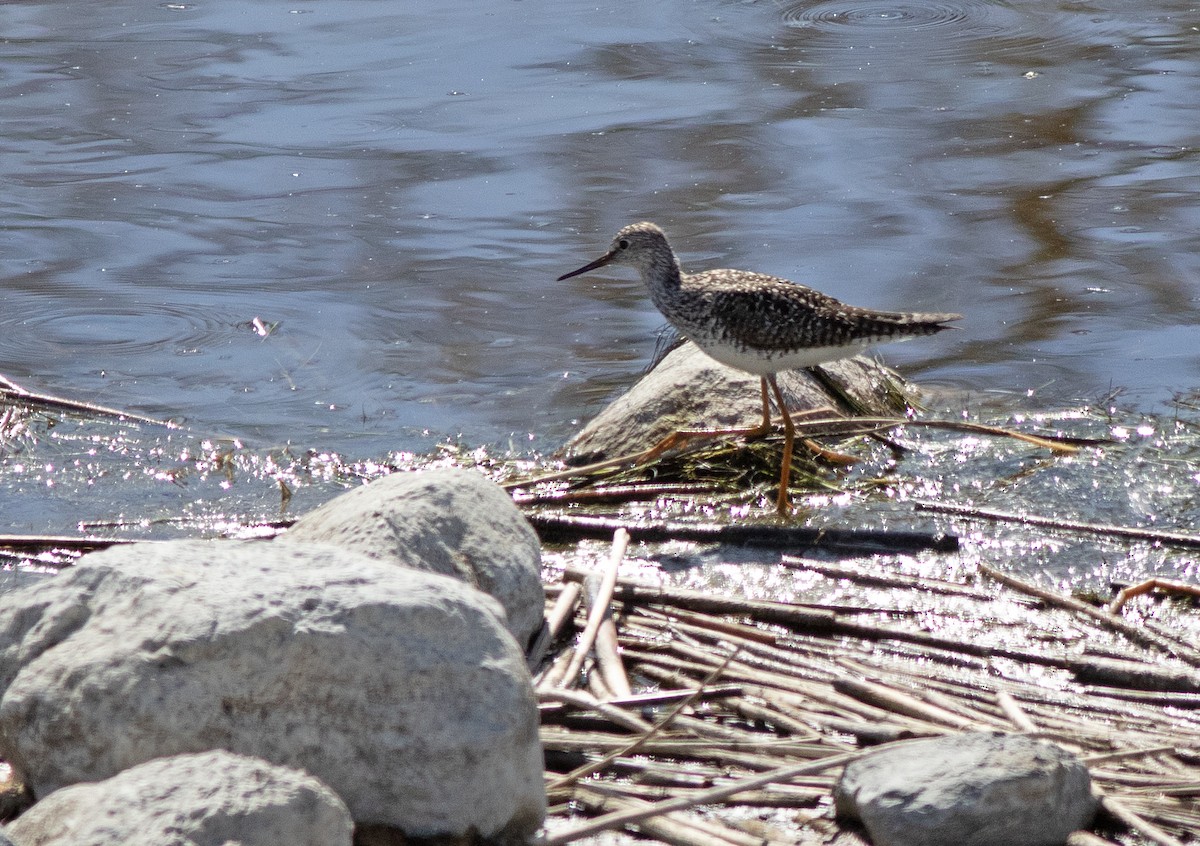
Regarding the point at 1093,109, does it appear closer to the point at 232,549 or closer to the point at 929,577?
the point at 929,577

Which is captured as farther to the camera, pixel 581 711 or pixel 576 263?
pixel 576 263

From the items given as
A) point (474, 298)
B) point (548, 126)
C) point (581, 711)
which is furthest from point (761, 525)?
point (548, 126)

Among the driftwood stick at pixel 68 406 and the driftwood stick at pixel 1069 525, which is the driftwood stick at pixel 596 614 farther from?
the driftwood stick at pixel 68 406

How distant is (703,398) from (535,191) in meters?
3.94

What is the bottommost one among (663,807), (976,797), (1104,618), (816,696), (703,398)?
(703,398)

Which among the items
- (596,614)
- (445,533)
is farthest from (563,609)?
(445,533)

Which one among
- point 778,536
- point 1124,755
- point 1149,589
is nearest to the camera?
point 1124,755

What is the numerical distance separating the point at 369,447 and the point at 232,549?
10.7 ft

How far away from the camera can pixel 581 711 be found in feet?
13.0

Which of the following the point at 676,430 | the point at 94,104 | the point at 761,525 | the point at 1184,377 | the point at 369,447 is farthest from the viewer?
the point at 94,104

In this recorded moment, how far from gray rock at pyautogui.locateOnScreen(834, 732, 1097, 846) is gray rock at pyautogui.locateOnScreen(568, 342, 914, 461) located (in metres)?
2.98

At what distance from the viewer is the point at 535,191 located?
10430mm

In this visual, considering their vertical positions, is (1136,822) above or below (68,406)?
above

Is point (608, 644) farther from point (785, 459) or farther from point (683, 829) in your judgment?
point (785, 459)
